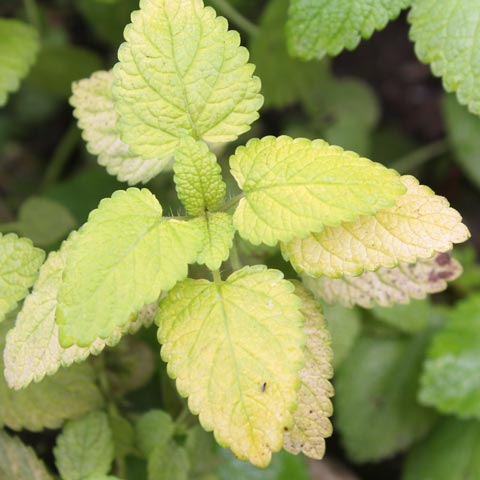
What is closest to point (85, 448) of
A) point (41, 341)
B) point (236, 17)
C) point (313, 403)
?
point (41, 341)

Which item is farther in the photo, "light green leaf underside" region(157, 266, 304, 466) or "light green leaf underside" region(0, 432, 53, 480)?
"light green leaf underside" region(0, 432, 53, 480)

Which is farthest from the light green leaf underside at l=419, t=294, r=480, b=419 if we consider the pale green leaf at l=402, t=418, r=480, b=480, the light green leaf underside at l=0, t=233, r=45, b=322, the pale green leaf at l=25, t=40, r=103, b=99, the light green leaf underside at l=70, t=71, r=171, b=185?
the pale green leaf at l=25, t=40, r=103, b=99

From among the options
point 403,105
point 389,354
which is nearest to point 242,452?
point 389,354

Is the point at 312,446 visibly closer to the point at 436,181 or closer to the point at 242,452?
the point at 242,452

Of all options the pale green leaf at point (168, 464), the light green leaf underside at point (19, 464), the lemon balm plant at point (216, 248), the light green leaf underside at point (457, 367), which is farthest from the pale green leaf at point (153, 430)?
the light green leaf underside at point (457, 367)

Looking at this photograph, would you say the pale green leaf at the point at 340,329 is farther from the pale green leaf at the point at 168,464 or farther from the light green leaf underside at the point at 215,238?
the light green leaf underside at the point at 215,238

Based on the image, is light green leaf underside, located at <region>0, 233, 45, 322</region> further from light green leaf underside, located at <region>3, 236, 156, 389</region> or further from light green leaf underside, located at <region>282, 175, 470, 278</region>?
light green leaf underside, located at <region>282, 175, 470, 278</region>
